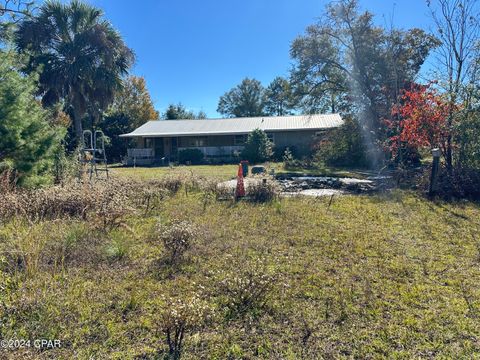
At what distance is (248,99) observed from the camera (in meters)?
51.1

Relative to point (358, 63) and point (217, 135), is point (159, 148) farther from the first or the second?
point (358, 63)

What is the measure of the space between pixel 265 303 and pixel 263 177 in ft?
17.2

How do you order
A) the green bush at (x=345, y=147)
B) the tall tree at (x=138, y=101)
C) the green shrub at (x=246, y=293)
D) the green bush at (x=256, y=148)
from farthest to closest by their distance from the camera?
the tall tree at (x=138, y=101) < the green bush at (x=256, y=148) < the green bush at (x=345, y=147) < the green shrub at (x=246, y=293)

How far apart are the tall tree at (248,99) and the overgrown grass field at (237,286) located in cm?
4639

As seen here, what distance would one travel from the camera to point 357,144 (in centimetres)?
1675

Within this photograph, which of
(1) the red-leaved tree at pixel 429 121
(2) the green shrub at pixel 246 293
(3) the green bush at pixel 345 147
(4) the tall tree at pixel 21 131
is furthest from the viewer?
(3) the green bush at pixel 345 147

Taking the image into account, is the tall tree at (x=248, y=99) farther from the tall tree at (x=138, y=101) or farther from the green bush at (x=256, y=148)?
the green bush at (x=256, y=148)

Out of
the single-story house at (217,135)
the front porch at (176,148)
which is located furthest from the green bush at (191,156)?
the single-story house at (217,135)

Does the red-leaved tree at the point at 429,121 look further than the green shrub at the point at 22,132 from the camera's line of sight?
Yes

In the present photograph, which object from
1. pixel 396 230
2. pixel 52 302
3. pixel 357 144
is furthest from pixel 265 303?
pixel 357 144

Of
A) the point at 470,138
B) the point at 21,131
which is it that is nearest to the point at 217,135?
the point at 21,131

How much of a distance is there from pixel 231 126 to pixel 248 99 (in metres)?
27.5

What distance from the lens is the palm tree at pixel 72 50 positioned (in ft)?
54.0

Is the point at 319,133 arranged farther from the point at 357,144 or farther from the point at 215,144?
the point at 215,144
